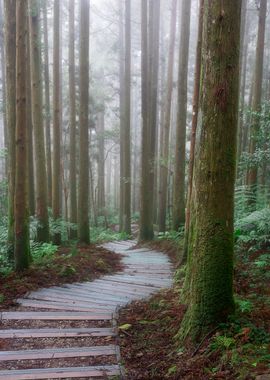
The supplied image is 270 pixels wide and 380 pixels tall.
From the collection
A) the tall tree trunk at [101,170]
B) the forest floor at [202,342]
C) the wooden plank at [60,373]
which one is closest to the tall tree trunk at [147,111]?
the forest floor at [202,342]

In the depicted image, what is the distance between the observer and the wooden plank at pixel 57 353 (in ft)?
14.0

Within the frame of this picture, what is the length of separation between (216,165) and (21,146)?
433 centimetres

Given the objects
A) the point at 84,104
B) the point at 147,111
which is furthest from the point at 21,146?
the point at 147,111

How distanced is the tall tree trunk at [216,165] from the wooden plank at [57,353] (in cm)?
116

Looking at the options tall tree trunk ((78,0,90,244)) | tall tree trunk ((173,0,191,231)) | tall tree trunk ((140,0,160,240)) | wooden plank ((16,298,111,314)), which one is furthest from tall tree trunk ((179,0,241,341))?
tall tree trunk ((140,0,160,240))

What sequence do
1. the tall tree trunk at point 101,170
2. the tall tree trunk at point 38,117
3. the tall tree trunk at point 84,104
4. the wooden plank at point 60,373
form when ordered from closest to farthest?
the wooden plank at point 60,373 < the tall tree trunk at point 38,117 < the tall tree trunk at point 84,104 < the tall tree trunk at point 101,170

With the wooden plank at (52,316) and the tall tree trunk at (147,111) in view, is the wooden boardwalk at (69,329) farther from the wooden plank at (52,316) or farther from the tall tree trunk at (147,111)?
the tall tree trunk at (147,111)

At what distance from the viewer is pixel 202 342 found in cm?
392

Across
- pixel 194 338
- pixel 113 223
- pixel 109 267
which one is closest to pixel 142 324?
pixel 194 338

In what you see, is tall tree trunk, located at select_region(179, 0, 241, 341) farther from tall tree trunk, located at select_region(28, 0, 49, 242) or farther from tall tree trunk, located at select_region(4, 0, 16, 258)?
tall tree trunk, located at select_region(28, 0, 49, 242)

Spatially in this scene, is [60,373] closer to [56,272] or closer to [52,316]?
[52,316]

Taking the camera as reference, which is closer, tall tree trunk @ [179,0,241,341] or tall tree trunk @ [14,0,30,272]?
tall tree trunk @ [179,0,241,341]

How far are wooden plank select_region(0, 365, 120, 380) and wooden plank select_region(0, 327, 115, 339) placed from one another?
84 centimetres

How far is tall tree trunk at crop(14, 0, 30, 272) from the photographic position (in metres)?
6.83
